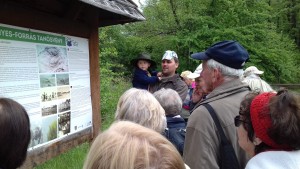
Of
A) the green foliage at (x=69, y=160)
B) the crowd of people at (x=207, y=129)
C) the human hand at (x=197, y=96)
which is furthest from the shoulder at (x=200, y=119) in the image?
the green foliage at (x=69, y=160)

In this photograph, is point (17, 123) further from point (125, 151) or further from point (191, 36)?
point (191, 36)

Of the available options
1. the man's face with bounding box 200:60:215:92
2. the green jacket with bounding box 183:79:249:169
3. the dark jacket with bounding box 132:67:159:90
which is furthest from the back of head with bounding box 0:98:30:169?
the dark jacket with bounding box 132:67:159:90

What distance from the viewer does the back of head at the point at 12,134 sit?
2.02m

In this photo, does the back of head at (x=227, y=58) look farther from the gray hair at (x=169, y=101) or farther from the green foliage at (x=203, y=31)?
the green foliage at (x=203, y=31)

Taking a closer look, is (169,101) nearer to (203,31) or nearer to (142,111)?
(142,111)

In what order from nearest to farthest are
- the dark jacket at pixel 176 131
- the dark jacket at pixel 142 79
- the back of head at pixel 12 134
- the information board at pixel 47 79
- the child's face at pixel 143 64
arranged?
the back of head at pixel 12 134, the dark jacket at pixel 176 131, the information board at pixel 47 79, the dark jacket at pixel 142 79, the child's face at pixel 143 64

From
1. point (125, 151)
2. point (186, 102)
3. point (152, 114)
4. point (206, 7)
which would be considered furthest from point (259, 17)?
point (125, 151)

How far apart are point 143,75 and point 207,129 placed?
3.49 metres

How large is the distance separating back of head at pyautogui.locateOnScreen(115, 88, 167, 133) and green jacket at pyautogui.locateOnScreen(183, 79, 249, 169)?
0.23 metres

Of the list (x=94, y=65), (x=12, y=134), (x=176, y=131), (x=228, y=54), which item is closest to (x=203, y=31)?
(x=94, y=65)

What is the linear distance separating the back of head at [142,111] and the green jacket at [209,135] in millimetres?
228

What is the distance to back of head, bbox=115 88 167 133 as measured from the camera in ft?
8.46

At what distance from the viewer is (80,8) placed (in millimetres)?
5148

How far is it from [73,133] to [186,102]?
1.64 m
